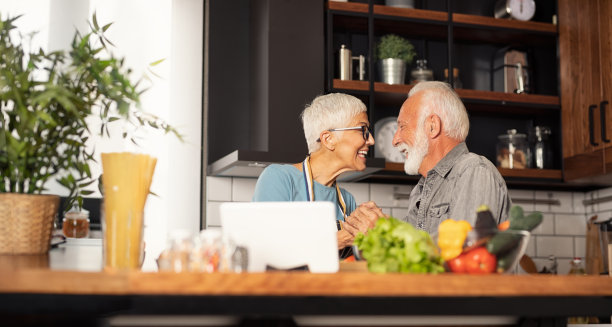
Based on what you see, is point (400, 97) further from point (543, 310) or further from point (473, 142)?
point (543, 310)

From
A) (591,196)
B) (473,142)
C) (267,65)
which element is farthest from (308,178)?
(591,196)

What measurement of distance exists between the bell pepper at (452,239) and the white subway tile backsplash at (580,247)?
3.28 metres

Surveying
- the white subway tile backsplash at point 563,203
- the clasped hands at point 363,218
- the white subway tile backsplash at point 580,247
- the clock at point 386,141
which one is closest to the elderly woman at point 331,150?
the clasped hands at point 363,218

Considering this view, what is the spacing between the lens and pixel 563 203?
4465 millimetres

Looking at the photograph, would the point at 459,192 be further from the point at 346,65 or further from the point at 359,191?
the point at 359,191

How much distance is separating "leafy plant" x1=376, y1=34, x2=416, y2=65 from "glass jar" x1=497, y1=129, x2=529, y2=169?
75cm

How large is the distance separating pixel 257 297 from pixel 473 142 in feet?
11.1

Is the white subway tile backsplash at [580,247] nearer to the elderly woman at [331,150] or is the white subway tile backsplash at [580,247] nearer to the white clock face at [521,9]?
the white clock face at [521,9]

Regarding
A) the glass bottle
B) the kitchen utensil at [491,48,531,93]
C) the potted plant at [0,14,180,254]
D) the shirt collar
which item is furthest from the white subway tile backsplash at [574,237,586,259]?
the potted plant at [0,14,180,254]

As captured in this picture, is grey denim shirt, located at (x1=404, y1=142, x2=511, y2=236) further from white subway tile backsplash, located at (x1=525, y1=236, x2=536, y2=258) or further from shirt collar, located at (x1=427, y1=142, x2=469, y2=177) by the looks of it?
white subway tile backsplash, located at (x1=525, y1=236, x2=536, y2=258)

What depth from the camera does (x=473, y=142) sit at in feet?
14.3

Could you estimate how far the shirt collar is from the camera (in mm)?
2627

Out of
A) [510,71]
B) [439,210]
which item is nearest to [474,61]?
[510,71]

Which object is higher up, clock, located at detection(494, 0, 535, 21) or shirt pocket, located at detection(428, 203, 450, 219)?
clock, located at detection(494, 0, 535, 21)
